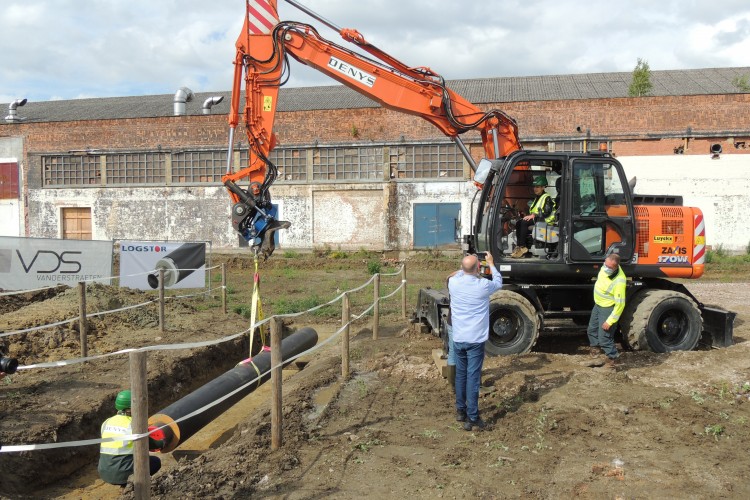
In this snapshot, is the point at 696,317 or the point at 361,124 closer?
the point at 696,317

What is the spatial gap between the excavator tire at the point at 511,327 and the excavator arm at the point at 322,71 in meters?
2.52

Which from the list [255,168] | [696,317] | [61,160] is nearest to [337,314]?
[255,168]

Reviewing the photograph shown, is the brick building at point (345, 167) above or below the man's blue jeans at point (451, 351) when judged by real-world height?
above

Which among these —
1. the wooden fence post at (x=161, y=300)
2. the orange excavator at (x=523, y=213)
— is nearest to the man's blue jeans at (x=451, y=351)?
the orange excavator at (x=523, y=213)

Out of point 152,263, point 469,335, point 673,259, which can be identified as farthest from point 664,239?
point 152,263

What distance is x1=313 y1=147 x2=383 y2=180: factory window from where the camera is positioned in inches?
1064

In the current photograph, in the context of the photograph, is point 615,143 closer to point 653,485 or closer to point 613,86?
point 613,86

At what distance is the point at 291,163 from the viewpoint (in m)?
27.9

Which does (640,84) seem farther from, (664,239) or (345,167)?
(664,239)

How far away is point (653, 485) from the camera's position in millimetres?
4984

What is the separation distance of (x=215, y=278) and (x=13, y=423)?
14.0 m

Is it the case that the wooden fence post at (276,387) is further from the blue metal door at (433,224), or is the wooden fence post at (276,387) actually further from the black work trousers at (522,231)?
the blue metal door at (433,224)

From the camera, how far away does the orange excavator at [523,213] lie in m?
8.97

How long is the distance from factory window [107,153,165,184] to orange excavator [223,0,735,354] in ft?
68.7
